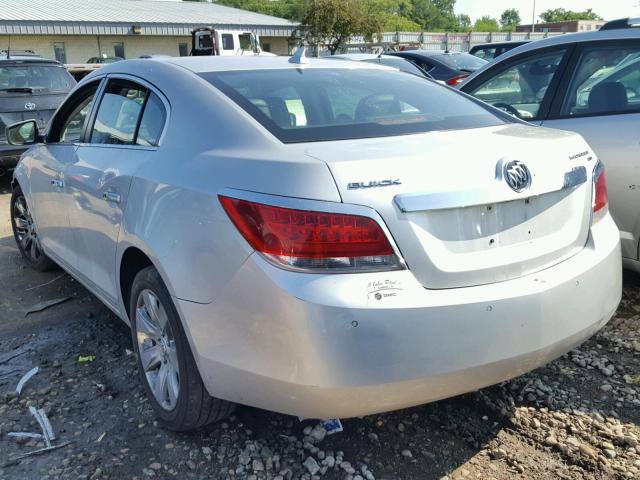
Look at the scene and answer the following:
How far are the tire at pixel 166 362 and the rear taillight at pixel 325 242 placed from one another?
2.37 feet

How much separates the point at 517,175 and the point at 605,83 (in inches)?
88.4

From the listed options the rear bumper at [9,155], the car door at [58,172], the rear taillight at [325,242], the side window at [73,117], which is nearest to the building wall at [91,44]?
the rear bumper at [9,155]

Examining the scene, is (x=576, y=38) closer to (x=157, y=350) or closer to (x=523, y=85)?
(x=523, y=85)

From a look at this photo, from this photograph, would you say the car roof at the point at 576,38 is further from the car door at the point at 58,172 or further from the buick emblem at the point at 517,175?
the car door at the point at 58,172

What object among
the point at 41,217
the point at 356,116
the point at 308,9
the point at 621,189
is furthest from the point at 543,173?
the point at 308,9

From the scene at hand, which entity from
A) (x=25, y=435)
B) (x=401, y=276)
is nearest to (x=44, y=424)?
(x=25, y=435)

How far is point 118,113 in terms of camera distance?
136 inches

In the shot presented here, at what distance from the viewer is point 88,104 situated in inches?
156

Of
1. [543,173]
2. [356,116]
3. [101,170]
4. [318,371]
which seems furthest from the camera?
[101,170]

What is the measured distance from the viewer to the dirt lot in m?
2.61

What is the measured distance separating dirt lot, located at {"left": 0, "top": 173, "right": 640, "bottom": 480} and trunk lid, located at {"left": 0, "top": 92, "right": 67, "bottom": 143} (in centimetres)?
582

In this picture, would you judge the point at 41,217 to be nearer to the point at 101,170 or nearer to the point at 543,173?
the point at 101,170

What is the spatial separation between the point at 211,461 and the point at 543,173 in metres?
1.79

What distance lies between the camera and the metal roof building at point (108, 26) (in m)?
31.7
